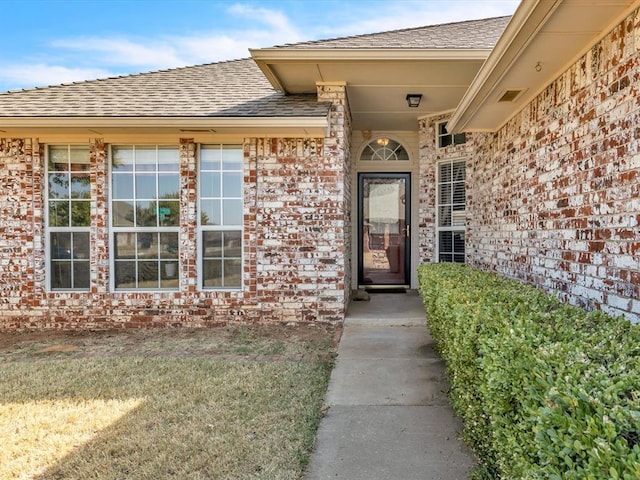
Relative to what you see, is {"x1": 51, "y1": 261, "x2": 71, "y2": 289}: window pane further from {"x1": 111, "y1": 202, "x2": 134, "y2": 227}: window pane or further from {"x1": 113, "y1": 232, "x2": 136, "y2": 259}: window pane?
{"x1": 111, "y1": 202, "x2": 134, "y2": 227}: window pane

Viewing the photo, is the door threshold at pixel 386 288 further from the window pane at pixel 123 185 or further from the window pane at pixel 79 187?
the window pane at pixel 79 187

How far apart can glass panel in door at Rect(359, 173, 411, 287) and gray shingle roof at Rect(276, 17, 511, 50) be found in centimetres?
276

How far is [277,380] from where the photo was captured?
3990 mm

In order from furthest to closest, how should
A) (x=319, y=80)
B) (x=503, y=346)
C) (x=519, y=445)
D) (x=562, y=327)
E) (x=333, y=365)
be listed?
(x=319, y=80), (x=333, y=365), (x=562, y=327), (x=503, y=346), (x=519, y=445)

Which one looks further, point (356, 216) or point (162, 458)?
point (356, 216)

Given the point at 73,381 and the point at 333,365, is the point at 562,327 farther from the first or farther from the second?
the point at 73,381

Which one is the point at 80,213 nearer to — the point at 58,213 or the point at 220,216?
the point at 58,213

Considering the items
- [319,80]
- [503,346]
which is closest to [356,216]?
[319,80]

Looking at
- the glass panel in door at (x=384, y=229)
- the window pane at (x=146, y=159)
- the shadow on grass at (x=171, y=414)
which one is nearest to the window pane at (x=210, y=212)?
the window pane at (x=146, y=159)


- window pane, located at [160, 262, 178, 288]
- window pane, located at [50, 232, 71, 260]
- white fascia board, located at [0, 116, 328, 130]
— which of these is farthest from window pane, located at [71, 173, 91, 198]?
window pane, located at [160, 262, 178, 288]

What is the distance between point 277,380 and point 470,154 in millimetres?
4957

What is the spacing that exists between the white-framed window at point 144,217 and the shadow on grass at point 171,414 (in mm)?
1827

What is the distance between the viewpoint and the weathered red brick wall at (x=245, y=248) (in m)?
6.25

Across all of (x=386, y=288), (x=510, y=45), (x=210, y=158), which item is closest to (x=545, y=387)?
(x=510, y=45)
